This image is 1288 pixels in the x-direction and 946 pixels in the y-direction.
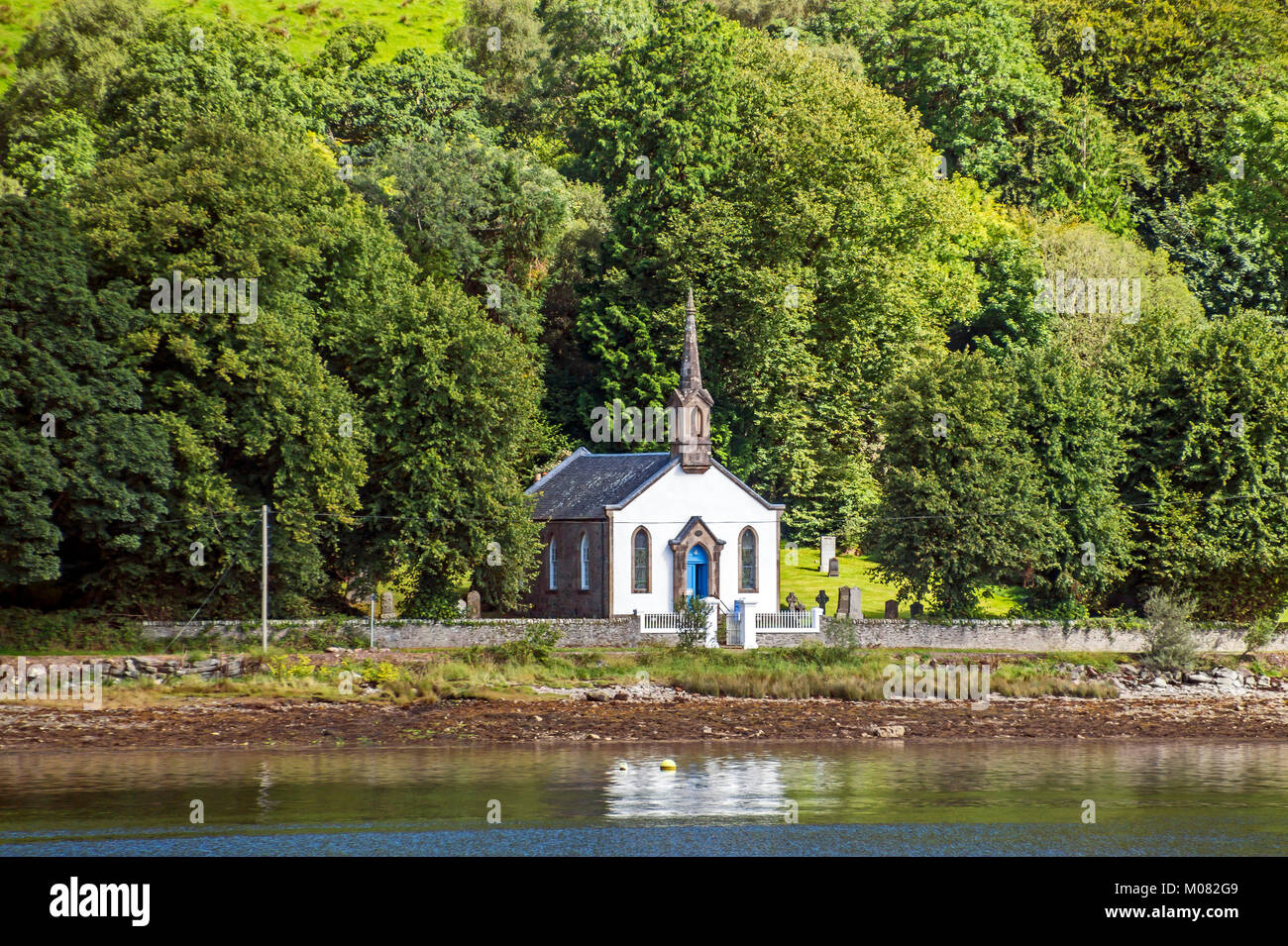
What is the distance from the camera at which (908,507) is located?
6053 cm

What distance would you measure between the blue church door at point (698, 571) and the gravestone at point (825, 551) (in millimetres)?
10542

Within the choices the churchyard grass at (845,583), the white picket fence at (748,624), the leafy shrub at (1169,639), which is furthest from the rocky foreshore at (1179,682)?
the white picket fence at (748,624)

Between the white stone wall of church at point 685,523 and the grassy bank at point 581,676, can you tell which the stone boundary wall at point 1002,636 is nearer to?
the grassy bank at point 581,676

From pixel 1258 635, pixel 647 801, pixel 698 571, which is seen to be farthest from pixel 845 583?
pixel 647 801

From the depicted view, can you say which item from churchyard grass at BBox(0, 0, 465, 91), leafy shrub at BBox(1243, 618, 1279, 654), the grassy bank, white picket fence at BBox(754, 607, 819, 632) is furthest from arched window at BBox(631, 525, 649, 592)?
churchyard grass at BBox(0, 0, 465, 91)

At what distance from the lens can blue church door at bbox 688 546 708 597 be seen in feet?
204

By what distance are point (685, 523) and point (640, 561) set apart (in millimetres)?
2255

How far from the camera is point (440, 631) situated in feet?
182

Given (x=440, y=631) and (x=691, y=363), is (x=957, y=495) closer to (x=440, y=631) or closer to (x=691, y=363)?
(x=691, y=363)

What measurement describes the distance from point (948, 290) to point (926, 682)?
29.6 metres

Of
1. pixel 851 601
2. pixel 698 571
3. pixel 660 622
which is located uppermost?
pixel 698 571

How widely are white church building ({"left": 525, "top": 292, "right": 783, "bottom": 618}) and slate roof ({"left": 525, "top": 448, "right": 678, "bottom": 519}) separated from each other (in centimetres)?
8

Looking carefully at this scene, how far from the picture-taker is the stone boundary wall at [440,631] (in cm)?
5188

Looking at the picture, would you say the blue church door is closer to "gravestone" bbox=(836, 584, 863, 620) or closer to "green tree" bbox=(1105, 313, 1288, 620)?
"gravestone" bbox=(836, 584, 863, 620)
